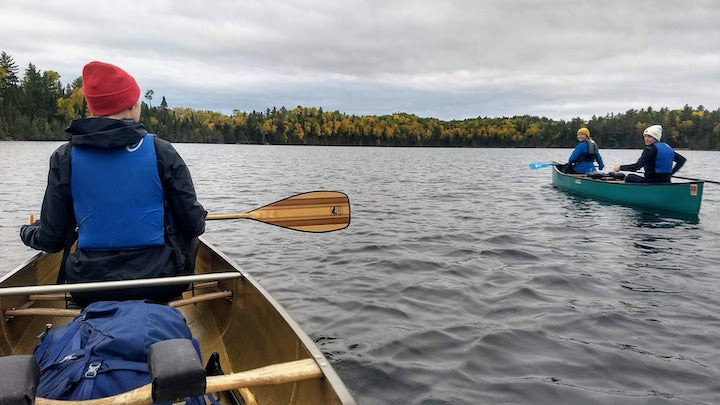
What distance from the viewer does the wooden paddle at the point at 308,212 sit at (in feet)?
20.8

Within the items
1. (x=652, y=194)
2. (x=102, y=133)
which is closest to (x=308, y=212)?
(x=102, y=133)

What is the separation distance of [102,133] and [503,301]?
5.13 metres

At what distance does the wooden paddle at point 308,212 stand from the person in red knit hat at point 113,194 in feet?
9.58

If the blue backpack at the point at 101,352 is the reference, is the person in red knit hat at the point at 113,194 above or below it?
above

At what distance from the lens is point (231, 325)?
14.4 ft

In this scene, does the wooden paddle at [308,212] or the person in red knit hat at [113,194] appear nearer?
the person in red knit hat at [113,194]

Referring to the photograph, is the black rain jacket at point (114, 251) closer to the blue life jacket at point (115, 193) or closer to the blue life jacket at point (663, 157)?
the blue life jacket at point (115, 193)

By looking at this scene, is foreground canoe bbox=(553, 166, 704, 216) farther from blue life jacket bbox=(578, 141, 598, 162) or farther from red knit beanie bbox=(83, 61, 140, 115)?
red knit beanie bbox=(83, 61, 140, 115)

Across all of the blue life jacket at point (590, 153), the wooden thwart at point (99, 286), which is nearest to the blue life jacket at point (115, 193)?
the wooden thwart at point (99, 286)

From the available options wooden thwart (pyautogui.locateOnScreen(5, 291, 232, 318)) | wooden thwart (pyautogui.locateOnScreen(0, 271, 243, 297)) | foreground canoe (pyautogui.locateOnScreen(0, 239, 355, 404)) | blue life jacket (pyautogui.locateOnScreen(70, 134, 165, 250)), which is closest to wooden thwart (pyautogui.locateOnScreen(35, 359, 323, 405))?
foreground canoe (pyautogui.locateOnScreen(0, 239, 355, 404))

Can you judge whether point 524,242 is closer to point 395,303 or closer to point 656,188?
point 395,303

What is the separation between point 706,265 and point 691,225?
4.53 metres

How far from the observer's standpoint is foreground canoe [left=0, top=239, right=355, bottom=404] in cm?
269

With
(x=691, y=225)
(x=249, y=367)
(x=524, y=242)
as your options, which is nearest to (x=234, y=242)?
(x=524, y=242)
